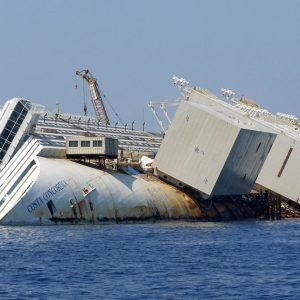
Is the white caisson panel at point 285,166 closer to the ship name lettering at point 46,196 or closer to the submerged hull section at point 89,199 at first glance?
the submerged hull section at point 89,199

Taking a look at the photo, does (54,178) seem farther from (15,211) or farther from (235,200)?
(235,200)

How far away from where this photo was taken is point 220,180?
119 metres

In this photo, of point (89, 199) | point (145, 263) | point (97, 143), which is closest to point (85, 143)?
point (97, 143)

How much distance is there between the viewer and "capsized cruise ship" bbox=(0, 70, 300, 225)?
101625 mm

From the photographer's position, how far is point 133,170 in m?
122

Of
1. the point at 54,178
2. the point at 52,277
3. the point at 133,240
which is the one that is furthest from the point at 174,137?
the point at 52,277

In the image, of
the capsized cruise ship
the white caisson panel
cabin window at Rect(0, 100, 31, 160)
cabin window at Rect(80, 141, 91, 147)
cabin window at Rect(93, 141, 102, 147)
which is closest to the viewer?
the capsized cruise ship

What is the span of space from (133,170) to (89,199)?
17782 mm

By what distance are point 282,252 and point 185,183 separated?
38.7 metres

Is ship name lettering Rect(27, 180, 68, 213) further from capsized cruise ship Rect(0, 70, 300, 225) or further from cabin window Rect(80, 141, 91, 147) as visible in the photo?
cabin window Rect(80, 141, 91, 147)

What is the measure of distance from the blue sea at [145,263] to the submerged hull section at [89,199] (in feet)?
6.21

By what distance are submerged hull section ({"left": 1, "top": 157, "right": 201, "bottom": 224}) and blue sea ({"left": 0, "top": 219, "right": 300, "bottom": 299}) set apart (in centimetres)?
189

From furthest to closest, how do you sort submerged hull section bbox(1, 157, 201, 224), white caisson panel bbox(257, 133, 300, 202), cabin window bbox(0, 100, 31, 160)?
white caisson panel bbox(257, 133, 300, 202) → cabin window bbox(0, 100, 31, 160) → submerged hull section bbox(1, 157, 201, 224)

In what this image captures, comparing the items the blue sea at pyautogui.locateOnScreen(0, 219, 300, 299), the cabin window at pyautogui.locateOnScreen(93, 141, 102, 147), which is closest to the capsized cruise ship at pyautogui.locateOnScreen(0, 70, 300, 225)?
the cabin window at pyautogui.locateOnScreen(93, 141, 102, 147)
